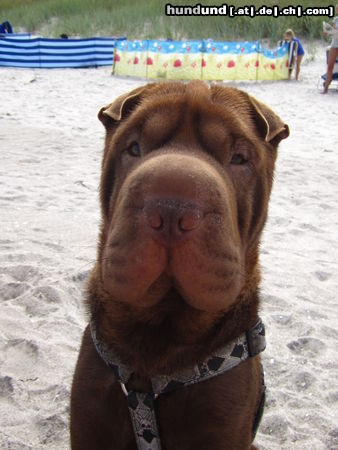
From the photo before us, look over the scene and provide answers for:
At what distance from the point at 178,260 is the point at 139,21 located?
24.0 meters

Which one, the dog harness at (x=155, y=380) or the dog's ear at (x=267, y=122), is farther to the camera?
the dog's ear at (x=267, y=122)

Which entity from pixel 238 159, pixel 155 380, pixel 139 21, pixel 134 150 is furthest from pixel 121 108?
pixel 139 21

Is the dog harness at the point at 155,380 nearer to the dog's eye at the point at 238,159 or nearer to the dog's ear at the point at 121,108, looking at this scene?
the dog's eye at the point at 238,159

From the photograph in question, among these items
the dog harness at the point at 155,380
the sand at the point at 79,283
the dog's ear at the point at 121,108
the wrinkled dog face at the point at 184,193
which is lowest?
the sand at the point at 79,283

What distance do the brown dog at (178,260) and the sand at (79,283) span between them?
2.30ft

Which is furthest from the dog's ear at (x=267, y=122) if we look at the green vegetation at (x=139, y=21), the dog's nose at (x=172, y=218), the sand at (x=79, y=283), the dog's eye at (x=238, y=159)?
the green vegetation at (x=139, y=21)

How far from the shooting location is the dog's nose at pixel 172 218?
146 cm

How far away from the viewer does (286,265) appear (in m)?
4.30

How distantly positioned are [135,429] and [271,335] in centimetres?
167

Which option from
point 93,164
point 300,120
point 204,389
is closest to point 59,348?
point 204,389

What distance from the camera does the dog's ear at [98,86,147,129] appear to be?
1939 mm

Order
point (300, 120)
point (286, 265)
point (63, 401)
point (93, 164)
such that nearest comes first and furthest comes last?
point (63, 401) → point (286, 265) → point (93, 164) → point (300, 120)

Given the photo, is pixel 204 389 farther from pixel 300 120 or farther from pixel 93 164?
pixel 300 120

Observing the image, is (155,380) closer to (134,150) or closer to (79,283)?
(134,150)
